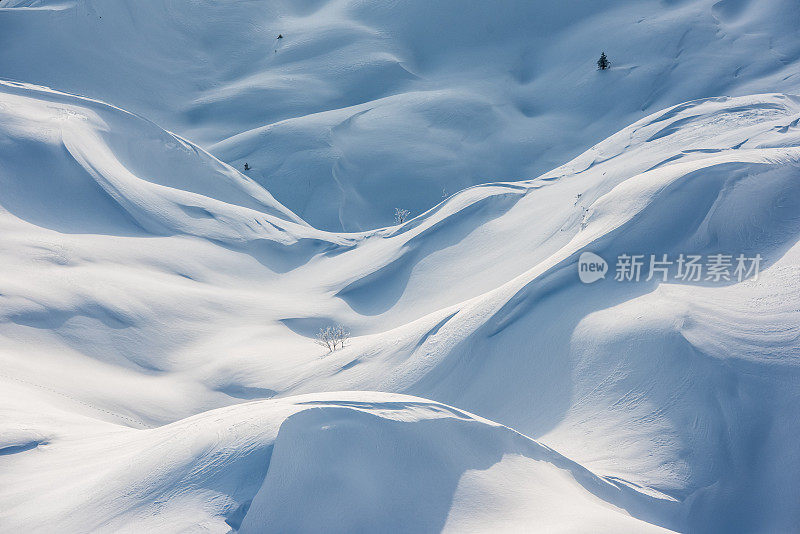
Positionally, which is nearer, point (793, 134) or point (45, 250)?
point (793, 134)

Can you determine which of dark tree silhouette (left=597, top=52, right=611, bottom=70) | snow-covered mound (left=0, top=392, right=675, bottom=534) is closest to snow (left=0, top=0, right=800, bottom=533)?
snow-covered mound (left=0, top=392, right=675, bottom=534)

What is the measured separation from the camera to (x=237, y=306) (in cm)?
747

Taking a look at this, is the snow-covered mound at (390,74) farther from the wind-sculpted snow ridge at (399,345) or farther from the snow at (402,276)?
the wind-sculpted snow ridge at (399,345)

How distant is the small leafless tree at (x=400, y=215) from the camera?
34.4 ft

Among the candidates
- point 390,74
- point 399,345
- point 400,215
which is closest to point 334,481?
point 399,345

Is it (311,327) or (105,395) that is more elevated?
(311,327)

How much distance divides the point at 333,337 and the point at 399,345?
3.56ft

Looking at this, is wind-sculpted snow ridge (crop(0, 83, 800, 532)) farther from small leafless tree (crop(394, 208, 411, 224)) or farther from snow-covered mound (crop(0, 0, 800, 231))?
snow-covered mound (crop(0, 0, 800, 231))

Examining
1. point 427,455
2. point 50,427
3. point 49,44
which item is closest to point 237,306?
point 50,427

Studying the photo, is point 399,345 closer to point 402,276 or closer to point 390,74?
point 402,276

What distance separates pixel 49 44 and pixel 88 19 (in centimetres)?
84

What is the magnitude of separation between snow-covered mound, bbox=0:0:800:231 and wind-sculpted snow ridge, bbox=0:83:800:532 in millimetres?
2190

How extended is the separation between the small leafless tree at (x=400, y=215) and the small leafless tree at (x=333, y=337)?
347 cm

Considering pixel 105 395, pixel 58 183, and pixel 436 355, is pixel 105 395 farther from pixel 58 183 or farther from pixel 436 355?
pixel 58 183
